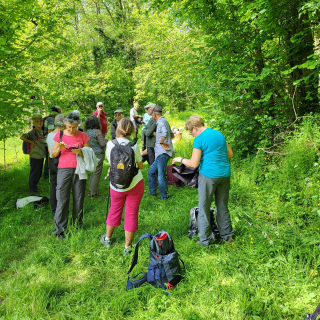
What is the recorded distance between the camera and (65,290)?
8.66ft

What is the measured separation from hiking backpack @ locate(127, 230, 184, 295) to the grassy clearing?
81 millimetres

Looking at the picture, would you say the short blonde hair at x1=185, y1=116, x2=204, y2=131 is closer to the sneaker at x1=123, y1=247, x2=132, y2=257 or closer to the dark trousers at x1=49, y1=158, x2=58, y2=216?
the sneaker at x1=123, y1=247, x2=132, y2=257

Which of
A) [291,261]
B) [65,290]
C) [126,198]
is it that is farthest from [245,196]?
[65,290]

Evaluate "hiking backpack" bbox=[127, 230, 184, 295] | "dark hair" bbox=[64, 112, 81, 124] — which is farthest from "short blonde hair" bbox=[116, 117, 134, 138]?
"hiking backpack" bbox=[127, 230, 184, 295]

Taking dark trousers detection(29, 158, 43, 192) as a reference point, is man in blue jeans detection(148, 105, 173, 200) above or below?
above

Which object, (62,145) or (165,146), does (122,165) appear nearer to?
(62,145)

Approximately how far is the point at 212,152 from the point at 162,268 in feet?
4.93

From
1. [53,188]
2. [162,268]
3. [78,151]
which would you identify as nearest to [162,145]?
[78,151]

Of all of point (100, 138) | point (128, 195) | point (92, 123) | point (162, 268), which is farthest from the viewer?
point (100, 138)

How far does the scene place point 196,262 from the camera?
2.90 metres

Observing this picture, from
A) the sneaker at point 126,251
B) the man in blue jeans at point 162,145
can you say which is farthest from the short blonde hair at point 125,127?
the man in blue jeans at point 162,145

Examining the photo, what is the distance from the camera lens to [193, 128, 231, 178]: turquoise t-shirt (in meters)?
3.11

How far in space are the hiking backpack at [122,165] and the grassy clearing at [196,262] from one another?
1.02m

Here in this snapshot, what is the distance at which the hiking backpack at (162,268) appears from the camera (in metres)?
2.58
